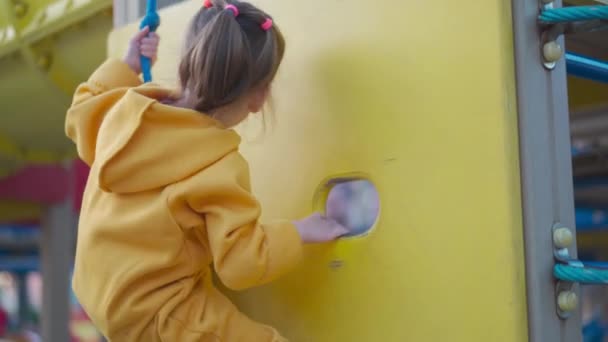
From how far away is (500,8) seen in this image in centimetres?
86

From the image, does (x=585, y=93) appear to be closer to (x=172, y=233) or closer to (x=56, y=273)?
(x=172, y=233)

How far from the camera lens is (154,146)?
0.98 meters

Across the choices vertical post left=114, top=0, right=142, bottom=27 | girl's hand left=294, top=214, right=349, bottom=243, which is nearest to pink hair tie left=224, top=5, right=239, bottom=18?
girl's hand left=294, top=214, right=349, bottom=243

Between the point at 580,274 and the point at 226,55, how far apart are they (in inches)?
18.2

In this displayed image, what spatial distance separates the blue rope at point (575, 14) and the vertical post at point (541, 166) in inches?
0.8

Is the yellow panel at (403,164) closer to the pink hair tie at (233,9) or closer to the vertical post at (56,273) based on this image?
the pink hair tie at (233,9)

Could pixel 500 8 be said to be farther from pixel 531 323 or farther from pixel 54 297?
pixel 54 297

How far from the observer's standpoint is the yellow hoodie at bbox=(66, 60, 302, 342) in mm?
936

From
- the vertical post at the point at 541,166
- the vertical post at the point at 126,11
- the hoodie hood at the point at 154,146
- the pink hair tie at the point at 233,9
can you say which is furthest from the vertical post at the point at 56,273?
the vertical post at the point at 541,166

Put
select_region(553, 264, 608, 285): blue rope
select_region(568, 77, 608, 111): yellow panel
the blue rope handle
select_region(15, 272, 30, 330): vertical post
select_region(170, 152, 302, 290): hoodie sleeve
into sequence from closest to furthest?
select_region(553, 264, 608, 285): blue rope → select_region(170, 152, 302, 290): hoodie sleeve → the blue rope handle → select_region(568, 77, 608, 111): yellow panel → select_region(15, 272, 30, 330): vertical post

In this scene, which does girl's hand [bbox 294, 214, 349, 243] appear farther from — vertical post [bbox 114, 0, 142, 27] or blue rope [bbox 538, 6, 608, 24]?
vertical post [bbox 114, 0, 142, 27]

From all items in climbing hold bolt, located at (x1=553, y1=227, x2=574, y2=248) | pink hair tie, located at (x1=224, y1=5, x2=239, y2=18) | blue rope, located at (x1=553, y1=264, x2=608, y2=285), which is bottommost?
blue rope, located at (x1=553, y1=264, x2=608, y2=285)

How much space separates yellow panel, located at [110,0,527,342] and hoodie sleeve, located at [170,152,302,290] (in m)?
0.09

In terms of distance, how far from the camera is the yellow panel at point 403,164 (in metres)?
0.84
